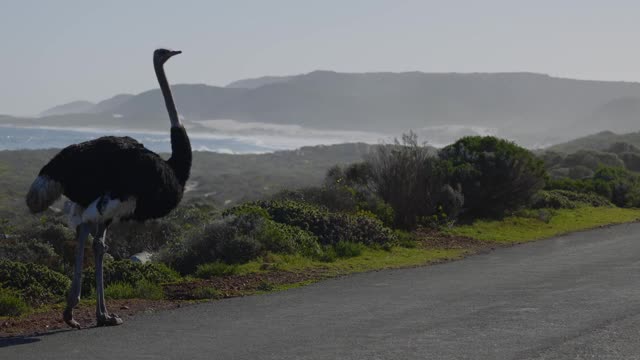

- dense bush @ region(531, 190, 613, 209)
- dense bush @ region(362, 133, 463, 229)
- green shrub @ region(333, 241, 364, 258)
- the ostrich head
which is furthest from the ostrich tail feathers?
dense bush @ region(531, 190, 613, 209)

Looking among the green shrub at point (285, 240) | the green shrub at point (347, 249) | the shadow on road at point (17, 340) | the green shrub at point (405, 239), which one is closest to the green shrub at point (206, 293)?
the shadow on road at point (17, 340)

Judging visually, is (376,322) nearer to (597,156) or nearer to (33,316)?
(33,316)

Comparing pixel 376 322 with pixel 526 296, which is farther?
pixel 526 296

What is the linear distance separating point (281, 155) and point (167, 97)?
139 meters

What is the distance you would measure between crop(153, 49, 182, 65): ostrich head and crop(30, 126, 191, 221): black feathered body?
1.60 m

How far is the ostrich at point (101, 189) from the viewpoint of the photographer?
11.2 meters

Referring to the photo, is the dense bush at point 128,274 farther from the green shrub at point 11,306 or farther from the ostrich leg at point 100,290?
the ostrich leg at point 100,290

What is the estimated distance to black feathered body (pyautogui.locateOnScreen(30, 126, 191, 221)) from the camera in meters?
11.2

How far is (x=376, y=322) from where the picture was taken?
1164 cm

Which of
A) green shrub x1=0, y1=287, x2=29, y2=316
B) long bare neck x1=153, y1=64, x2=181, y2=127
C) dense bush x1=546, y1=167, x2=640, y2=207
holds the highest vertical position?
long bare neck x1=153, y1=64, x2=181, y2=127

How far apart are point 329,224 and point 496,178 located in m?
8.22

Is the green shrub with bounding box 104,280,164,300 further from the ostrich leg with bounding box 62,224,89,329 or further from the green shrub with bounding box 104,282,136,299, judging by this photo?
the ostrich leg with bounding box 62,224,89,329

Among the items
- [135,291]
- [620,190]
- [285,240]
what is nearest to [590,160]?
[620,190]

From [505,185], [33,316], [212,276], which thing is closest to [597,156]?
[505,185]
